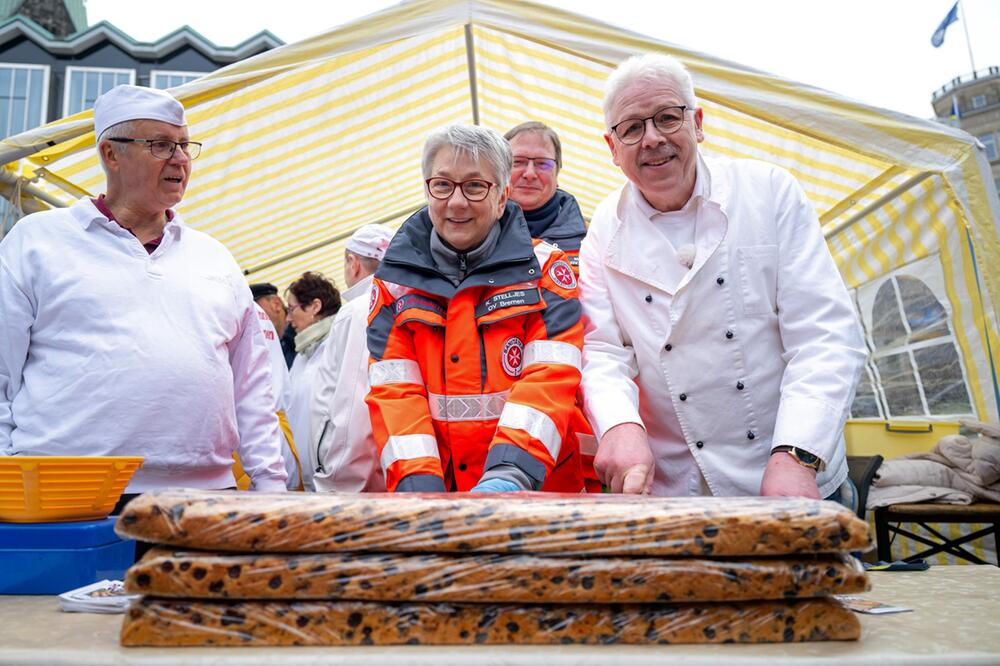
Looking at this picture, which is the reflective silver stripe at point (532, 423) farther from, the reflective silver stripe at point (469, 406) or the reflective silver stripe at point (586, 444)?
the reflective silver stripe at point (586, 444)

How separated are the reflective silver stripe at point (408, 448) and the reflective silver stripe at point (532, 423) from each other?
194mm

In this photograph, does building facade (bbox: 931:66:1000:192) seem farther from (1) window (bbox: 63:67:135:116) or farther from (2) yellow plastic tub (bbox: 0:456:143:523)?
(2) yellow plastic tub (bbox: 0:456:143:523)

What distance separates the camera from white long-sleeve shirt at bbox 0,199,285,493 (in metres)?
2.00

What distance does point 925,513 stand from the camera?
408cm

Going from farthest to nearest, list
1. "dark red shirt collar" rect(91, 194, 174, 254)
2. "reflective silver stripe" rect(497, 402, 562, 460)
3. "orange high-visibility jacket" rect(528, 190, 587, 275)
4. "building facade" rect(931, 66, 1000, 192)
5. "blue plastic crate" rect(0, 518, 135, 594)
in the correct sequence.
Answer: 1. "building facade" rect(931, 66, 1000, 192)
2. "orange high-visibility jacket" rect(528, 190, 587, 275)
3. "dark red shirt collar" rect(91, 194, 174, 254)
4. "reflective silver stripe" rect(497, 402, 562, 460)
5. "blue plastic crate" rect(0, 518, 135, 594)

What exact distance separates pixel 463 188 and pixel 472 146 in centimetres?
11

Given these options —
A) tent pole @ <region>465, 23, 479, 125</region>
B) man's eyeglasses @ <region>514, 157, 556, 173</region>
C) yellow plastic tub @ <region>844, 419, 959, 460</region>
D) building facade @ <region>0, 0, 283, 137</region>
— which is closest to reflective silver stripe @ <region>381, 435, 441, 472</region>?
man's eyeglasses @ <region>514, 157, 556, 173</region>

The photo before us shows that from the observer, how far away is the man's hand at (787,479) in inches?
57.9

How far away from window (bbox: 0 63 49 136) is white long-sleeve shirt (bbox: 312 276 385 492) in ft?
46.4

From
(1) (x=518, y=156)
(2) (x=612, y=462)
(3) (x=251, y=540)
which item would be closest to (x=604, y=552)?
(3) (x=251, y=540)

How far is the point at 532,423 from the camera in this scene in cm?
170

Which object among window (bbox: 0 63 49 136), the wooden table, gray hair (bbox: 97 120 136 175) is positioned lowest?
the wooden table

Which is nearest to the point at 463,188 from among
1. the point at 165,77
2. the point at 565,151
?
the point at 565,151

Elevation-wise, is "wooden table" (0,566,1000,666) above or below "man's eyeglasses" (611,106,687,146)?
below
